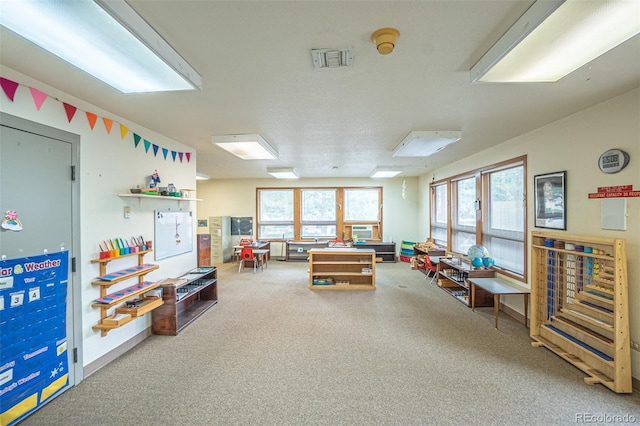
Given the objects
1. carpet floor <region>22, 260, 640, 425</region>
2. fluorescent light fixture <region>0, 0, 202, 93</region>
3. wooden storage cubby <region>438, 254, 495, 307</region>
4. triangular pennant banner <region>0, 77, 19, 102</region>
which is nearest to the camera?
fluorescent light fixture <region>0, 0, 202, 93</region>

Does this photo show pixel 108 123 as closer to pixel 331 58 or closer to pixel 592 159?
pixel 331 58

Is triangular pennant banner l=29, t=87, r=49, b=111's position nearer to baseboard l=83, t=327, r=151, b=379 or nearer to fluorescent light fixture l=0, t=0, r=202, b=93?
fluorescent light fixture l=0, t=0, r=202, b=93

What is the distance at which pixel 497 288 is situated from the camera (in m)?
3.46

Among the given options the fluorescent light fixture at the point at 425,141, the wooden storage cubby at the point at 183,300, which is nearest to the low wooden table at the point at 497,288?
the fluorescent light fixture at the point at 425,141

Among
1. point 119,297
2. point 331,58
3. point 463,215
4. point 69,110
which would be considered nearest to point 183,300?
point 119,297

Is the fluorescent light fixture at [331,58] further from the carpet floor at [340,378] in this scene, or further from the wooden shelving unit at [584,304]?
the wooden shelving unit at [584,304]

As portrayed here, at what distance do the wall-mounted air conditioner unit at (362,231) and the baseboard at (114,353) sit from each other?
584 centimetres

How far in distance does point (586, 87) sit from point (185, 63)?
3.14m

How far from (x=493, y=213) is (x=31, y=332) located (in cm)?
576

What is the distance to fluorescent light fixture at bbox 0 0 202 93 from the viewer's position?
119 centimetres

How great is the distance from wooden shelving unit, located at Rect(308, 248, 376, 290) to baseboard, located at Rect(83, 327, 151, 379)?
282 cm

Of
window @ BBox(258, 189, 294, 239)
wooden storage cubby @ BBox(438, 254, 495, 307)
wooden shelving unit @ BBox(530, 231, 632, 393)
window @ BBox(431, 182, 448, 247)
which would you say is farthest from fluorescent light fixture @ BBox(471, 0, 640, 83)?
window @ BBox(258, 189, 294, 239)

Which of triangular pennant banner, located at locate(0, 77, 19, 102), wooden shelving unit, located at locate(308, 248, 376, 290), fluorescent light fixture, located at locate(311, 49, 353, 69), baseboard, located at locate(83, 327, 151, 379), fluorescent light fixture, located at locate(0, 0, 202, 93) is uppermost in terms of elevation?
fluorescent light fixture, located at locate(311, 49, 353, 69)

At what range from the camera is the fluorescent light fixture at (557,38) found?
1.23 metres
